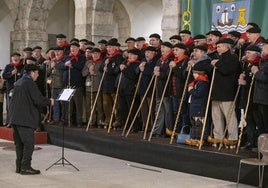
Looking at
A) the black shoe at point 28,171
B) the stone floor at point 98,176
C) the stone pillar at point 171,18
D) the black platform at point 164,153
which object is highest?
the stone pillar at point 171,18

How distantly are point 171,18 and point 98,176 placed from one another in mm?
4323

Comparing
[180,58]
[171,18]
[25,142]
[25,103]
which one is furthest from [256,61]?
[171,18]

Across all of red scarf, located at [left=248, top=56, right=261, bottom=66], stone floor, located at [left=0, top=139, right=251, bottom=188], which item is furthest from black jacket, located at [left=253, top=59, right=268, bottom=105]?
stone floor, located at [left=0, top=139, right=251, bottom=188]

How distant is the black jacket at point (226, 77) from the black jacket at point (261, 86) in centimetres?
51

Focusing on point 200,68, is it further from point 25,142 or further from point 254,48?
point 25,142

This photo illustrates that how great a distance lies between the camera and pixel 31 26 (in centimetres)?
1523

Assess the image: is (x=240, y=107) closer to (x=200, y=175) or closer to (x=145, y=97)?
(x=200, y=175)

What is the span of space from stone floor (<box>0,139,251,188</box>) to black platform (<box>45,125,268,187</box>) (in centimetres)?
12

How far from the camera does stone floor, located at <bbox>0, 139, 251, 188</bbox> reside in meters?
6.91

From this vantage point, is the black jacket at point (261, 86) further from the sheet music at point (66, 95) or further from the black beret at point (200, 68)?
the sheet music at point (66, 95)

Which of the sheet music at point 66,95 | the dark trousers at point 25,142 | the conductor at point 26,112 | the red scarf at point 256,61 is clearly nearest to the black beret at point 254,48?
the red scarf at point 256,61

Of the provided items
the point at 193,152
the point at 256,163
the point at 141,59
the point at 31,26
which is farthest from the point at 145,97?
the point at 31,26

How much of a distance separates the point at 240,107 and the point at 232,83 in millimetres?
355

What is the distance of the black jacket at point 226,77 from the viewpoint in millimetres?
7457
